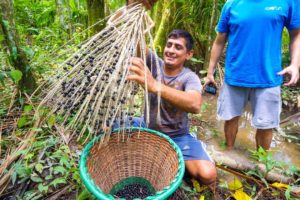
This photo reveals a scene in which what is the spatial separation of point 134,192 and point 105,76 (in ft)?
2.67

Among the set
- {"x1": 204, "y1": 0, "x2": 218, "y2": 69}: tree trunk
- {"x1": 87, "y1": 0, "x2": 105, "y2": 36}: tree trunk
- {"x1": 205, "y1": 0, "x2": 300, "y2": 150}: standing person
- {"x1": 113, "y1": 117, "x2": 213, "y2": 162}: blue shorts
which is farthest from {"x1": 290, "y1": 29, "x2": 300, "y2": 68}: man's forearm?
{"x1": 87, "y1": 0, "x2": 105, "y2": 36}: tree trunk

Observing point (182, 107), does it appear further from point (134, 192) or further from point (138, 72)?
point (134, 192)

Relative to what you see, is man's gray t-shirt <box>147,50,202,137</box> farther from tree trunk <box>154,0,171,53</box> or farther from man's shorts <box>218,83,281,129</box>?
tree trunk <box>154,0,171,53</box>

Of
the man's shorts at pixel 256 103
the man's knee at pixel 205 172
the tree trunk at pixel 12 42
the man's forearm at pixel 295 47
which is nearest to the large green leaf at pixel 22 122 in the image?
the tree trunk at pixel 12 42

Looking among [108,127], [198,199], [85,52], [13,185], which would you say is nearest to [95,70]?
[85,52]

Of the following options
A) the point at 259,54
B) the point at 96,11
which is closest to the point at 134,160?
the point at 259,54

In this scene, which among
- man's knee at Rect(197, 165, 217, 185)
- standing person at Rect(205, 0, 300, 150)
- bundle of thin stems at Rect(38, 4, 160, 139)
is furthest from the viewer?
standing person at Rect(205, 0, 300, 150)

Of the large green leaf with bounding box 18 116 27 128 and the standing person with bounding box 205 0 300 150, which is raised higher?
the standing person with bounding box 205 0 300 150

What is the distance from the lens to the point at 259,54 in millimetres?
2016

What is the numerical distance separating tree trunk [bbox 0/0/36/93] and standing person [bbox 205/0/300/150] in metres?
1.51

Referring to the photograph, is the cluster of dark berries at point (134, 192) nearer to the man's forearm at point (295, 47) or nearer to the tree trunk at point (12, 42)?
the tree trunk at point (12, 42)

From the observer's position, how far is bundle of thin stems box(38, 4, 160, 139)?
4.16 ft

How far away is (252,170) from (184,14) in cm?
247

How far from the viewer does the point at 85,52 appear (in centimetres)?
136
